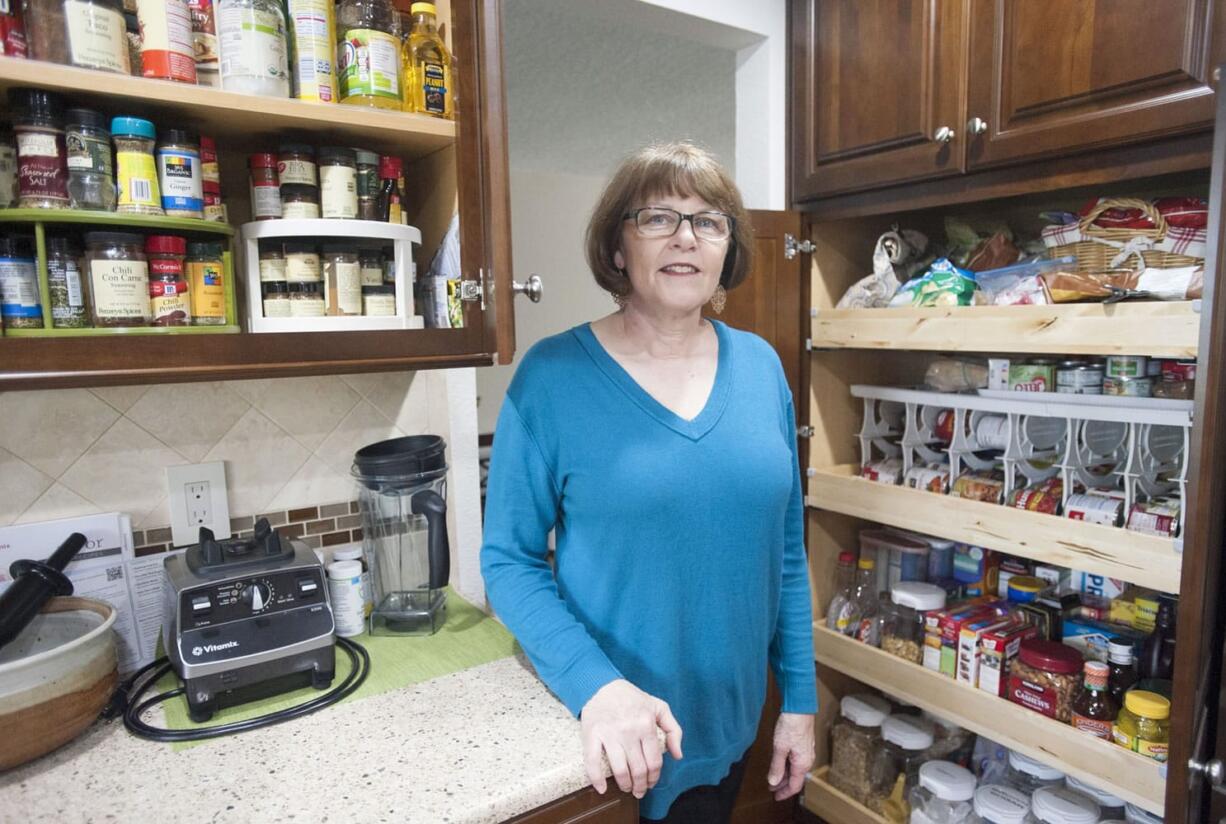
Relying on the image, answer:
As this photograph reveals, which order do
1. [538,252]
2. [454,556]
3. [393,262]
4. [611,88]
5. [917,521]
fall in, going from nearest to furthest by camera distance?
[393,262], [454,556], [917,521], [611,88], [538,252]

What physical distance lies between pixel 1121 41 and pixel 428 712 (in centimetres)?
152

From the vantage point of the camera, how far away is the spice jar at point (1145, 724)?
4.13 ft

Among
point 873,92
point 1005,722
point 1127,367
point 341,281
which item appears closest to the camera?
point 341,281

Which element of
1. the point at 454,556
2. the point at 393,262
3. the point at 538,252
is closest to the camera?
the point at 393,262

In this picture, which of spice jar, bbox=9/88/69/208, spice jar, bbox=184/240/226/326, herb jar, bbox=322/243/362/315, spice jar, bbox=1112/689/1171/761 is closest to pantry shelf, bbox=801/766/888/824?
spice jar, bbox=1112/689/1171/761

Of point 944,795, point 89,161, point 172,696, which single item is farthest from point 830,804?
point 89,161

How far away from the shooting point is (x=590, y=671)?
34.7 inches

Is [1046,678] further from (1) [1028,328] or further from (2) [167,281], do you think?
(2) [167,281]

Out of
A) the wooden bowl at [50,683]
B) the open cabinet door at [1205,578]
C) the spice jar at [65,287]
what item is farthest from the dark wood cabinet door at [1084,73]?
the wooden bowl at [50,683]

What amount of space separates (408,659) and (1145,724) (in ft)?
4.18

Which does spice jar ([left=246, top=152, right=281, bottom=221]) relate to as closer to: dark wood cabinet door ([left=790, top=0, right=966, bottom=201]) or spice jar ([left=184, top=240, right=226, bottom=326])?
spice jar ([left=184, top=240, right=226, bottom=326])

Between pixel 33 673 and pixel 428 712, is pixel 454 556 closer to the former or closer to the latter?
pixel 428 712

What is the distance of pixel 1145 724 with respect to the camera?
4.22 ft

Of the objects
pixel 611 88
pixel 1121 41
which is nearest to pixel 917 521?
→ pixel 1121 41
